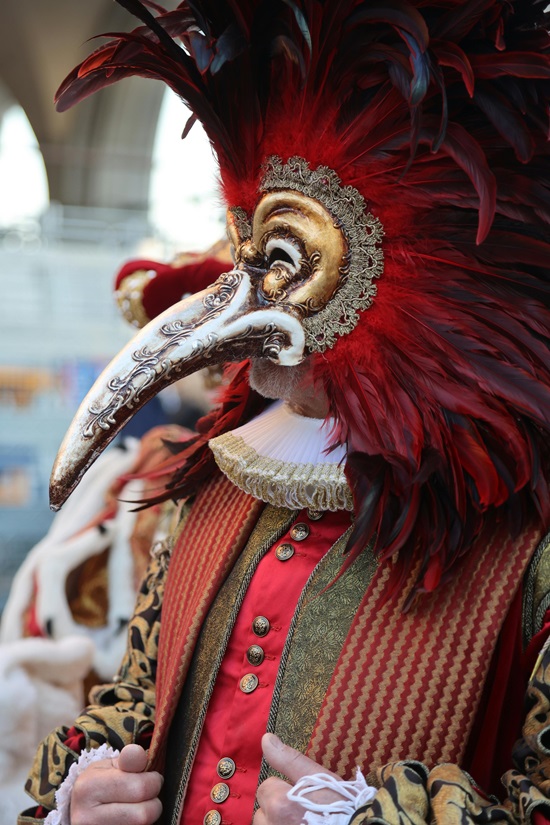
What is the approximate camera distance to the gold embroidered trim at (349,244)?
0.96 meters

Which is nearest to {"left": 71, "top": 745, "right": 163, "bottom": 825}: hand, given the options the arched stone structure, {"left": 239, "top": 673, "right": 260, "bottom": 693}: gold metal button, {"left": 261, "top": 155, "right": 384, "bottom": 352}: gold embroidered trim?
{"left": 239, "top": 673, "right": 260, "bottom": 693}: gold metal button

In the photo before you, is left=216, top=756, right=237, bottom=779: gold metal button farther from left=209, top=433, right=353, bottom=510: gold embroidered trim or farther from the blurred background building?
the blurred background building

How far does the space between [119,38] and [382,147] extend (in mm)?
319

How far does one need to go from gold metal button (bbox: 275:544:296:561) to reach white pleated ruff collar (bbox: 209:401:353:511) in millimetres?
54

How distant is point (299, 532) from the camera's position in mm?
1062

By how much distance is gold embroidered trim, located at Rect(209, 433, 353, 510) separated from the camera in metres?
0.99

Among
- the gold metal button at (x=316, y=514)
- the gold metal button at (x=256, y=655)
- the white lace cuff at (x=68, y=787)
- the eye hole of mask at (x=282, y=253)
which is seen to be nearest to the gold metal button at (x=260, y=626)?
the gold metal button at (x=256, y=655)

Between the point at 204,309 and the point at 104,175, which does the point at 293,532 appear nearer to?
the point at 204,309

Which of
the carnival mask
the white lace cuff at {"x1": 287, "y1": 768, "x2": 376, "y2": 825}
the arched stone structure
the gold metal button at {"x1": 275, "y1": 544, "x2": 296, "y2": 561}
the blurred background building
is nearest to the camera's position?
the white lace cuff at {"x1": 287, "y1": 768, "x2": 376, "y2": 825}

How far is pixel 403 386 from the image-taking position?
0.94m

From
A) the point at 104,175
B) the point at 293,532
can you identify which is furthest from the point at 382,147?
the point at 104,175

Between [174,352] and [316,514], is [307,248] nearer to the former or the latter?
[174,352]

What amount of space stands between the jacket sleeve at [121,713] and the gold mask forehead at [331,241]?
1.44 ft

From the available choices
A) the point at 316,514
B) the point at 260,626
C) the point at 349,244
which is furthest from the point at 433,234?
the point at 260,626
